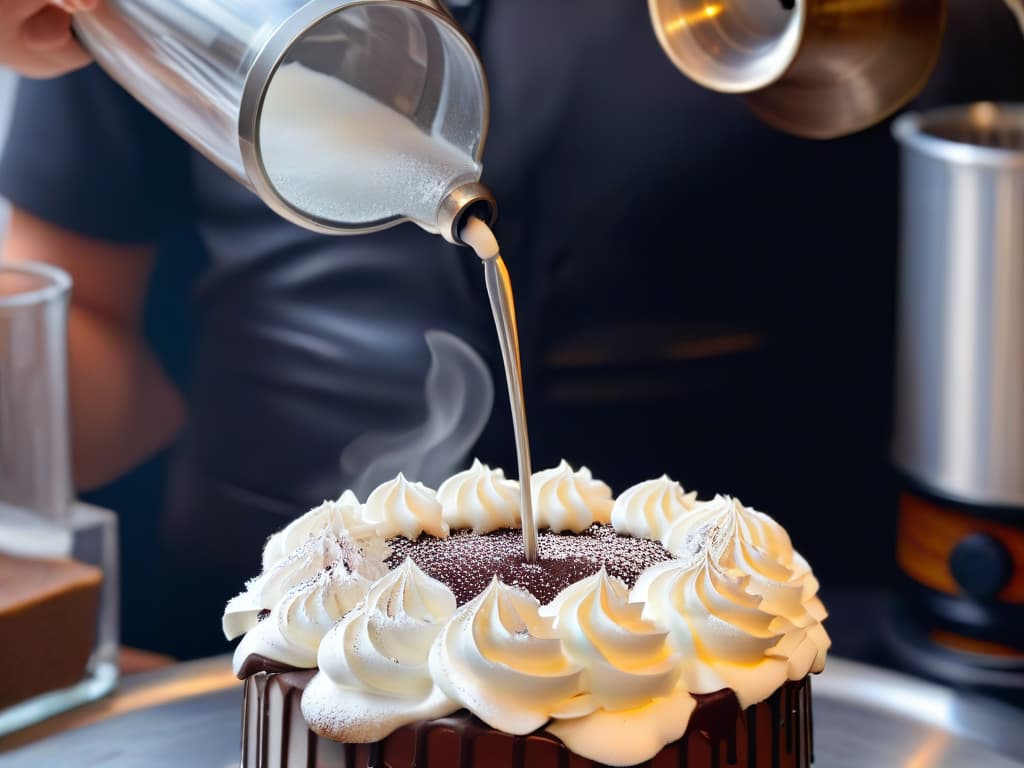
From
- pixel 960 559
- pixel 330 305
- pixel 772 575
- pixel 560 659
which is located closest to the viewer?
pixel 560 659

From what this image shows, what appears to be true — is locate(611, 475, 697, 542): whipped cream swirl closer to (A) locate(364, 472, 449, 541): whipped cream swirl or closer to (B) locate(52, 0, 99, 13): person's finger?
(A) locate(364, 472, 449, 541): whipped cream swirl

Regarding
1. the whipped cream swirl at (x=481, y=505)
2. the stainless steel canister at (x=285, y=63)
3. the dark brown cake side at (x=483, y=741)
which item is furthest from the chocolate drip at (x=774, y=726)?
the stainless steel canister at (x=285, y=63)

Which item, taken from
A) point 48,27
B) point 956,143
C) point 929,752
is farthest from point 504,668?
point 956,143

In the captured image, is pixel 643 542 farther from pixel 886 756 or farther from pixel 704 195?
pixel 704 195

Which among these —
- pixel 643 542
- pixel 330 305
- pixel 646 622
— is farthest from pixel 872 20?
pixel 330 305

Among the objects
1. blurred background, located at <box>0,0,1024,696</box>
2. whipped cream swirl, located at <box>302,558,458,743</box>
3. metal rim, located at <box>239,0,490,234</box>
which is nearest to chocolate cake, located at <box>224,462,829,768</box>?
whipped cream swirl, located at <box>302,558,458,743</box>

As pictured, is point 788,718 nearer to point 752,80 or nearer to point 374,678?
point 374,678
